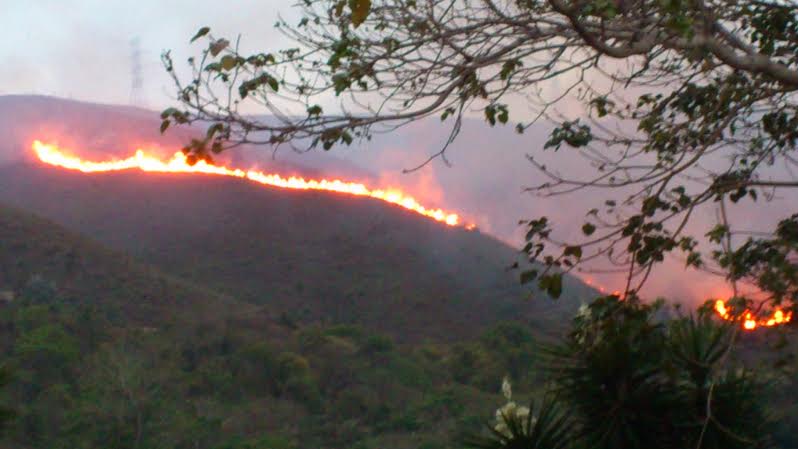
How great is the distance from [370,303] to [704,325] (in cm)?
3657

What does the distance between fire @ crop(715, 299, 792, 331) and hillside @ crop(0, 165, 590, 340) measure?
32247 mm

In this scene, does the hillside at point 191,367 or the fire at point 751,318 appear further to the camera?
the hillside at point 191,367

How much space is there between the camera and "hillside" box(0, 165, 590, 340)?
44250 millimetres

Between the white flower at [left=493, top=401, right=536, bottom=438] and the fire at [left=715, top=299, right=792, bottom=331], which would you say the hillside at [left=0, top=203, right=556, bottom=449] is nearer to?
the white flower at [left=493, top=401, right=536, bottom=438]

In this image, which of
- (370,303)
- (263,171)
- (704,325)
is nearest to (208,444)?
(704,325)

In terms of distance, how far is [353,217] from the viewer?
52.5 m

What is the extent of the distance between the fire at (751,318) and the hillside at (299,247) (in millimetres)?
32247

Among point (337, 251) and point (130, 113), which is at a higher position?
point (130, 113)

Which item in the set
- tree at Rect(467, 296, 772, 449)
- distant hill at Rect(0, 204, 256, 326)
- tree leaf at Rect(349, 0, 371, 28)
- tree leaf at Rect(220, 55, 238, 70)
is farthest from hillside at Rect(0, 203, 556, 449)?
tree leaf at Rect(349, 0, 371, 28)

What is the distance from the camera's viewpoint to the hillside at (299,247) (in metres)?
44.2

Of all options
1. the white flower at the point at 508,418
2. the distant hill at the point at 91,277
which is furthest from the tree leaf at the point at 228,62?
the distant hill at the point at 91,277

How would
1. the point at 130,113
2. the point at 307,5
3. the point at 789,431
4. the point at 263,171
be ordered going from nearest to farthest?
the point at 307,5 → the point at 789,431 → the point at 263,171 → the point at 130,113

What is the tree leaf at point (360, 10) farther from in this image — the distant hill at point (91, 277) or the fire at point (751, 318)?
the distant hill at point (91, 277)

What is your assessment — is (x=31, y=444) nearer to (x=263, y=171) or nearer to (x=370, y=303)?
(x=370, y=303)
